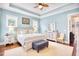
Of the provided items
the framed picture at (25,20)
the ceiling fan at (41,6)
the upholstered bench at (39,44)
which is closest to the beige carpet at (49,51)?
the upholstered bench at (39,44)

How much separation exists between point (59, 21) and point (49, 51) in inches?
27.7

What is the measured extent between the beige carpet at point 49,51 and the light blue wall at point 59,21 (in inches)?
10.4

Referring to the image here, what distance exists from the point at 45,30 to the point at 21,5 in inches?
29.9

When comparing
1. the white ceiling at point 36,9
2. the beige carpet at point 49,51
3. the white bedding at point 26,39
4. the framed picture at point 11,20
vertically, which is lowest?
the beige carpet at point 49,51

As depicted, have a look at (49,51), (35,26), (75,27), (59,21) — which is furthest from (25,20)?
(75,27)

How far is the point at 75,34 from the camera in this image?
76.0 inches

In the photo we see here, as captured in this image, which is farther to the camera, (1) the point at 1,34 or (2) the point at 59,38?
(2) the point at 59,38

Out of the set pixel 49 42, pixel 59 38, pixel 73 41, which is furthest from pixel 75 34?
pixel 49 42

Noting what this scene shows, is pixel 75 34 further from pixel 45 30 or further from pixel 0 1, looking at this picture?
pixel 0 1

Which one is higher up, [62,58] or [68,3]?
[68,3]

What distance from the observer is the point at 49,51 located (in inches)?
77.8

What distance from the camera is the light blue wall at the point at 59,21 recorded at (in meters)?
1.95

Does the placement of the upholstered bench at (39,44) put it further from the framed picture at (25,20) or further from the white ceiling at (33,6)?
the white ceiling at (33,6)

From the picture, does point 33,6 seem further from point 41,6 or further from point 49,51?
point 49,51
